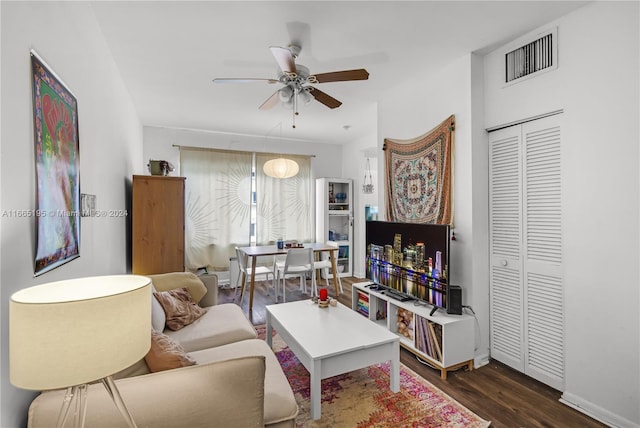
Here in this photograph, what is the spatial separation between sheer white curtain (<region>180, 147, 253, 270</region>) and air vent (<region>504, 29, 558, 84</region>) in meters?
4.01

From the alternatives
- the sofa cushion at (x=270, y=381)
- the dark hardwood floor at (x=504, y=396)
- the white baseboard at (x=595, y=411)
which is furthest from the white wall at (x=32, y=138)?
the white baseboard at (x=595, y=411)

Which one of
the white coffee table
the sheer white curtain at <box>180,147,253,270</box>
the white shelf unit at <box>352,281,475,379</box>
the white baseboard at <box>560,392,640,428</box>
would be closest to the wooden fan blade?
the white coffee table

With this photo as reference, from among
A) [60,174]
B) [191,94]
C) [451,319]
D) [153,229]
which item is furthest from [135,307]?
[191,94]

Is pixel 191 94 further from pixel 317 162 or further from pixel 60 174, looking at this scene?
pixel 317 162

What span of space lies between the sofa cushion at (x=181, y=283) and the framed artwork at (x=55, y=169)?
3.71 feet

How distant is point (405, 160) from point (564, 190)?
1445mm

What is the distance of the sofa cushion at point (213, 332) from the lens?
2.11 metres

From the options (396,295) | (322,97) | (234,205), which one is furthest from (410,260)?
(234,205)

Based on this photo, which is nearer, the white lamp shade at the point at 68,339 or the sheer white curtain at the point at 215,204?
the white lamp shade at the point at 68,339

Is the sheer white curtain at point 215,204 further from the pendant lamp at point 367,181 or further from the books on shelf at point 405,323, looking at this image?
the books on shelf at point 405,323

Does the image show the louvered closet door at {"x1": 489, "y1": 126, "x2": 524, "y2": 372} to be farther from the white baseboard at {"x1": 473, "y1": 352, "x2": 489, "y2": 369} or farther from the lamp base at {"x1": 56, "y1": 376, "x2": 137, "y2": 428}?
the lamp base at {"x1": 56, "y1": 376, "x2": 137, "y2": 428}

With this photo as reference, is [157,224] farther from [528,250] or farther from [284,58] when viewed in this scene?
[528,250]

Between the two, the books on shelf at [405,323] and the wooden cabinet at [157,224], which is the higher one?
the wooden cabinet at [157,224]

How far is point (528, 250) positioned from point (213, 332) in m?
2.45
